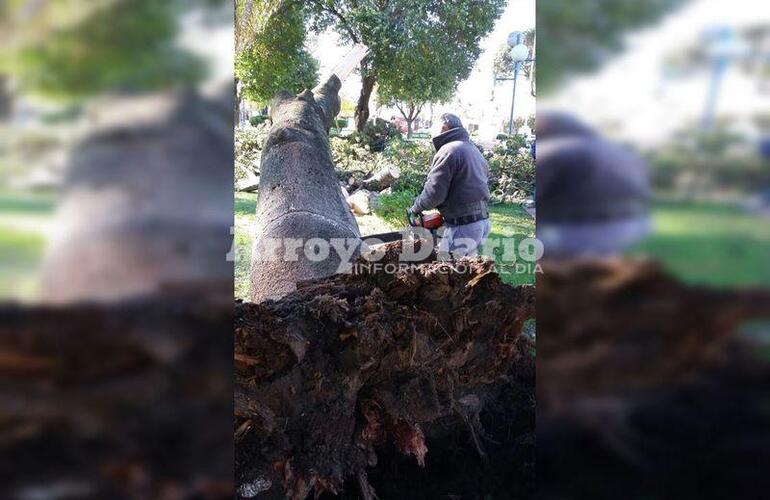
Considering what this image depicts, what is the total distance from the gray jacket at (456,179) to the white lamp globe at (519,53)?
47cm

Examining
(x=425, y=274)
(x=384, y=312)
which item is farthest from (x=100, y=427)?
(x=425, y=274)

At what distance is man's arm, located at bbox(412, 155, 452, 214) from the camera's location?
319 cm

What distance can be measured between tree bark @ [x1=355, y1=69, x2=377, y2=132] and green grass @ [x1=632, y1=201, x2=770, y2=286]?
2907 millimetres

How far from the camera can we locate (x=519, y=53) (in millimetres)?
3092

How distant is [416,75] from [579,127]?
9.53 ft

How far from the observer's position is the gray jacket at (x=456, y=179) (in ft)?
10.5

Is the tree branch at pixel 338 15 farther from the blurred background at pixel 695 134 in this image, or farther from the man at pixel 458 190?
the blurred background at pixel 695 134

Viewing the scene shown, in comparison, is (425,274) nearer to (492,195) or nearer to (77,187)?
(492,195)

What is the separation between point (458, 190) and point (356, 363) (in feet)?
5.23

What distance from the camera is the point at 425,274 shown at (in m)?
2.11

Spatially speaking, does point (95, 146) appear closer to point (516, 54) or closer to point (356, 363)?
point (356, 363)

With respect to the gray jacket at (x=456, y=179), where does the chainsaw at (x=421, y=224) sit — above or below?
below

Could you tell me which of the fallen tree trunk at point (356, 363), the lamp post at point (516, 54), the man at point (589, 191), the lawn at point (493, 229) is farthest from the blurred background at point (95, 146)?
the lamp post at point (516, 54)

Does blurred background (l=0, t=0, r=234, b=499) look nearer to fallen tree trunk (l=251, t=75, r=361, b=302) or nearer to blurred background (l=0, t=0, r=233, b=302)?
blurred background (l=0, t=0, r=233, b=302)
